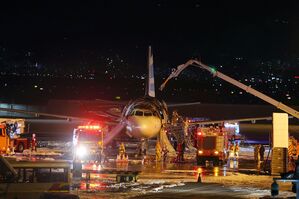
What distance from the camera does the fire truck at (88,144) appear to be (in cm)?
3859

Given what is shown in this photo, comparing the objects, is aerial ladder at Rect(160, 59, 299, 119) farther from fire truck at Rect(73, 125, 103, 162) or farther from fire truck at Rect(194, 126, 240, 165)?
fire truck at Rect(73, 125, 103, 162)

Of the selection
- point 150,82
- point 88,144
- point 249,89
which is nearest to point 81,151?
point 88,144

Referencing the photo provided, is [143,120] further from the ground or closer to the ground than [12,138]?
further from the ground

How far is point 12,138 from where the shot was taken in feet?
153

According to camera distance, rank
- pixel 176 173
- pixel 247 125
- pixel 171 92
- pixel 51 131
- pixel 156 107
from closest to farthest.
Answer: pixel 176 173, pixel 156 107, pixel 51 131, pixel 247 125, pixel 171 92

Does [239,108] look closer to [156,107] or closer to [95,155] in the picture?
[156,107]

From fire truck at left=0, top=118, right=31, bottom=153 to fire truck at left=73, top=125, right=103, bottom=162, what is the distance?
20.4 feet

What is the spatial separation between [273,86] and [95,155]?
13845 centimetres

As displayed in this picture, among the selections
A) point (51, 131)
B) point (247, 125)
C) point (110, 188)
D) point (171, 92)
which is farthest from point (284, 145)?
point (171, 92)

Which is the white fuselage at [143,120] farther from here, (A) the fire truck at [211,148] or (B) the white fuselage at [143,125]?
(A) the fire truck at [211,148]

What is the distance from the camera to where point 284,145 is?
31.0 meters

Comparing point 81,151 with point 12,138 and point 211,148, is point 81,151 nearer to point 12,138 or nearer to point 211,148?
point 211,148

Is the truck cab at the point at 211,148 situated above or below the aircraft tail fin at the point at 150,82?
below

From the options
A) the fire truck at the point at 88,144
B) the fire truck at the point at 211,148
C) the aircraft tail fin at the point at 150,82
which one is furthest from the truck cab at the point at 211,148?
the aircraft tail fin at the point at 150,82
